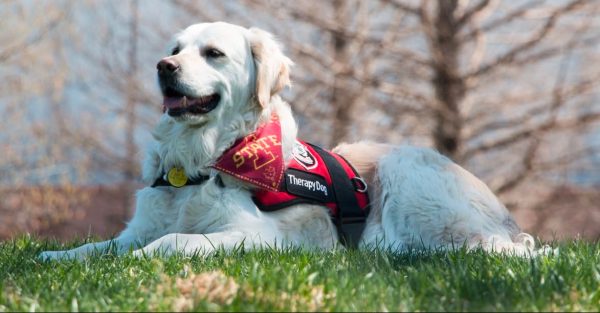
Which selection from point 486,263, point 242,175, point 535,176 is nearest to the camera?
point 486,263

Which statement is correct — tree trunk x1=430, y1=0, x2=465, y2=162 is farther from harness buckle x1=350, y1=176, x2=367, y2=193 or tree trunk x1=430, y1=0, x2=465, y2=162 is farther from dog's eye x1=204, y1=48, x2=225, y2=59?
dog's eye x1=204, y1=48, x2=225, y2=59

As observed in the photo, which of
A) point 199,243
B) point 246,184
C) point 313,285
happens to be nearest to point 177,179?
point 246,184

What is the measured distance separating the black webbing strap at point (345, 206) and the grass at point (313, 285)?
1.28m

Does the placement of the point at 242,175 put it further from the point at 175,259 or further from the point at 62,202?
the point at 62,202

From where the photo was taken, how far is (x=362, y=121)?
13180mm

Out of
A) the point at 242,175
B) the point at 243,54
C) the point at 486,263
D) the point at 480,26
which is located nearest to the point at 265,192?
the point at 242,175

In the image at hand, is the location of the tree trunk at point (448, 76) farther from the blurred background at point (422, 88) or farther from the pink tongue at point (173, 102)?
the pink tongue at point (173, 102)

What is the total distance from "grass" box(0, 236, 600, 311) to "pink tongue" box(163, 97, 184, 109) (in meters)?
1.17

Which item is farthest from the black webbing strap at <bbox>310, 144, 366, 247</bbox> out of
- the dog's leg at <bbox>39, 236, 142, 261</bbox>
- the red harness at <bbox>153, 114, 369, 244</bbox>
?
the dog's leg at <bbox>39, 236, 142, 261</bbox>

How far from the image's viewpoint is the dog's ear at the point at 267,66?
A: 5.36m

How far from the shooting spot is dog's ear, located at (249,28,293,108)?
5.36m

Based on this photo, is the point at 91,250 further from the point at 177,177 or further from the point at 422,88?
the point at 422,88

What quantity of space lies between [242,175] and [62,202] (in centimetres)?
1045

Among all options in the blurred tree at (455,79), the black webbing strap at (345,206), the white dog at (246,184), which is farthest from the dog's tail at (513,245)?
the blurred tree at (455,79)
